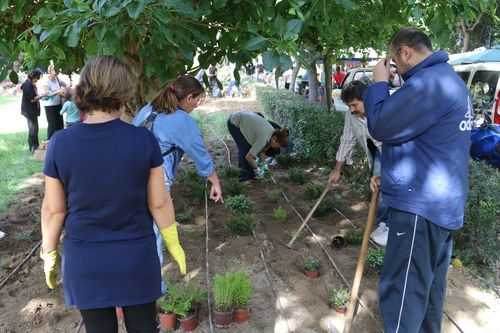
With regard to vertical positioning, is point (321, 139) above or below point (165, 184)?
below

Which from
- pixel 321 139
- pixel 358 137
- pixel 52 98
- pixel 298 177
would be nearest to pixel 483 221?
pixel 358 137

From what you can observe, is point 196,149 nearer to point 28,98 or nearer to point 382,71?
point 382,71

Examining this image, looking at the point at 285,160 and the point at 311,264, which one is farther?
the point at 285,160

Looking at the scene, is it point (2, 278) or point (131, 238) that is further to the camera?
point (2, 278)

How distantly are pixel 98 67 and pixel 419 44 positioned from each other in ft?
5.29

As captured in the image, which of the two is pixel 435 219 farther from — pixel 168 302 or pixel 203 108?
pixel 203 108

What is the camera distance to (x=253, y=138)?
623 cm

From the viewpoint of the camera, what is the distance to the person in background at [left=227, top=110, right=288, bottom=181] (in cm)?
609

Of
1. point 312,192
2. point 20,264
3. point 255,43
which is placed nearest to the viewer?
point 255,43

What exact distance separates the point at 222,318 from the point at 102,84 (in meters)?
1.89

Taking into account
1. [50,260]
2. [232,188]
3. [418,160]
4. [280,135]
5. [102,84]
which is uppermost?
[102,84]

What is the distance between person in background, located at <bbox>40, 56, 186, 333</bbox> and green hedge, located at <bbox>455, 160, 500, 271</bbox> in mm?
2994

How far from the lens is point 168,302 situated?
9.51 ft

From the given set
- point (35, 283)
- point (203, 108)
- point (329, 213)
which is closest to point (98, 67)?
point (35, 283)
